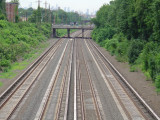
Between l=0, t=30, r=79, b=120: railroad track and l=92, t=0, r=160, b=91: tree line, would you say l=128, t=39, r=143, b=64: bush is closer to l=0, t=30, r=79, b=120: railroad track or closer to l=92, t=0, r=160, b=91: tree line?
l=92, t=0, r=160, b=91: tree line

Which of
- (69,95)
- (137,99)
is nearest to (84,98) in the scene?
(69,95)

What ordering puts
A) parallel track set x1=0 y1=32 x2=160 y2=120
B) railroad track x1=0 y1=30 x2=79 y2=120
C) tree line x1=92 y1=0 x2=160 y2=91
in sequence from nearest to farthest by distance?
parallel track set x1=0 y1=32 x2=160 y2=120 → railroad track x1=0 y1=30 x2=79 y2=120 → tree line x1=92 y1=0 x2=160 y2=91

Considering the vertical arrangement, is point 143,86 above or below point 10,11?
below

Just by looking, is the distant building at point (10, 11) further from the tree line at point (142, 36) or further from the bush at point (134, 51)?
the bush at point (134, 51)

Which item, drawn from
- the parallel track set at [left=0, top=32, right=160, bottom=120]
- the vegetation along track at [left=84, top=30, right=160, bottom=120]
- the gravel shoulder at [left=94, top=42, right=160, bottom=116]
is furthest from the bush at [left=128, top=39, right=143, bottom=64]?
the vegetation along track at [left=84, top=30, right=160, bottom=120]

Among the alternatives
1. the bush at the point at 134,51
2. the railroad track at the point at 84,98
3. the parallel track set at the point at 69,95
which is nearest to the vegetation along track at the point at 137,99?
the parallel track set at the point at 69,95

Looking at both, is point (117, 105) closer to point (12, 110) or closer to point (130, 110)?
point (130, 110)

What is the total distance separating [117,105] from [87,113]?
7.77ft

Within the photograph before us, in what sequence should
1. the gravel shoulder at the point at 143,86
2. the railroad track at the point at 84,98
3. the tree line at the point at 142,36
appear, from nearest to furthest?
the railroad track at the point at 84,98
the gravel shoulder at the point at 143,86
the tree line at the point at 142,36

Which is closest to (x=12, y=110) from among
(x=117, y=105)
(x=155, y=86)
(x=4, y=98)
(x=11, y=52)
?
(x=4, y=98)

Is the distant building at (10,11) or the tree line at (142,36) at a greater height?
the distant building at (10,11)

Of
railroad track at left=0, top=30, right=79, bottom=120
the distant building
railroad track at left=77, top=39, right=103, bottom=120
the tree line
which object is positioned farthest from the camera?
the distant building

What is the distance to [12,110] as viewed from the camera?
15430mm

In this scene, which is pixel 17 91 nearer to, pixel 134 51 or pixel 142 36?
pixel 134 51
